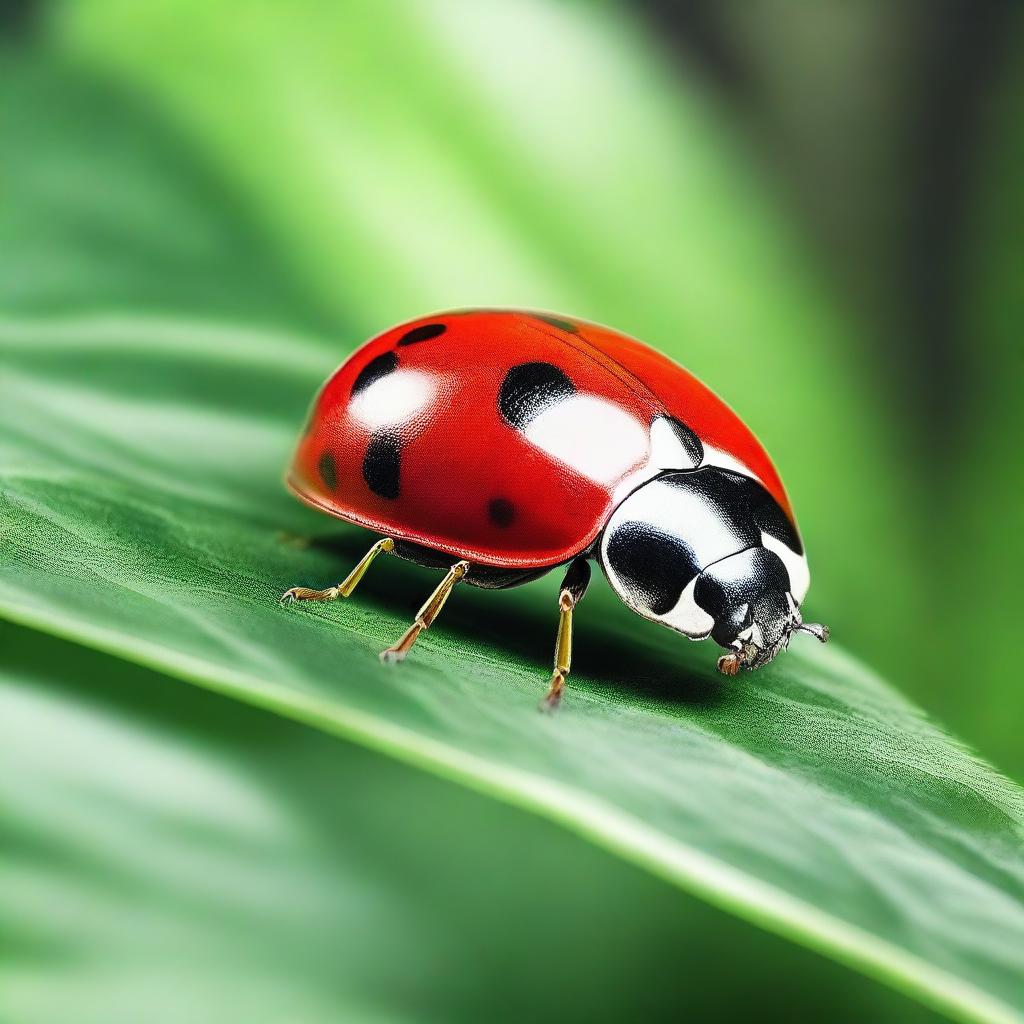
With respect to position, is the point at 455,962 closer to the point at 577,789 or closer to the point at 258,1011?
the point at 258,1011

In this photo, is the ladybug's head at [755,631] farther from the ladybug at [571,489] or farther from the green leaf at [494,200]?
the green leaf at [494,200]

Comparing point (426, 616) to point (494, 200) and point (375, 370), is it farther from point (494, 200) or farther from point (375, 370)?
point (494, 200)

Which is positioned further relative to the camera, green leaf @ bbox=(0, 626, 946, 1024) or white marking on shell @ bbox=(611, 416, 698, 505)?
white marking on shell @ bbox=(611, 416, 698, 505)

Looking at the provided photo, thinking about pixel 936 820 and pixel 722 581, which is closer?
pixel 936 820

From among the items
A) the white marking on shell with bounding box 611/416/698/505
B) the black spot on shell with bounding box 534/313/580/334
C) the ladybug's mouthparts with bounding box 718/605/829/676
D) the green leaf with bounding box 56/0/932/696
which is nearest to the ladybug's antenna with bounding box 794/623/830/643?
the ladybug's mouthparts with bounding box 718/605/829/676

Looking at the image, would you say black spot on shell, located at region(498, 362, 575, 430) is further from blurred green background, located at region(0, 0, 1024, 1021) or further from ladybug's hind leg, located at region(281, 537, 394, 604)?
blurred green background, located at region(0, 0, 1024, 1021)

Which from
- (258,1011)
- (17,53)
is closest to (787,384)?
(258,1011)
